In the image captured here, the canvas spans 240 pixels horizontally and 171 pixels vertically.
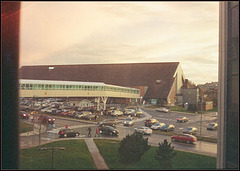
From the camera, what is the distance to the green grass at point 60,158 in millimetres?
12055

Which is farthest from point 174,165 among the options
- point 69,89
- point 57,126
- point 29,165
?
point 69,89

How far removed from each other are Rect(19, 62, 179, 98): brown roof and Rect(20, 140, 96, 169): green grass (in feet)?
141

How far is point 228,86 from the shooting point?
7148 millimetres

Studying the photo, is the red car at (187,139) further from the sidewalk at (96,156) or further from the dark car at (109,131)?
the sidewalk at (96,156)

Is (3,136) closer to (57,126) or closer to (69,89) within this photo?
(57,126)

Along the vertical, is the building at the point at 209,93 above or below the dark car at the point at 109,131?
above

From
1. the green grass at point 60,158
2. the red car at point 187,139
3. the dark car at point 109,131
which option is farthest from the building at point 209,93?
the green grass at point 60,158

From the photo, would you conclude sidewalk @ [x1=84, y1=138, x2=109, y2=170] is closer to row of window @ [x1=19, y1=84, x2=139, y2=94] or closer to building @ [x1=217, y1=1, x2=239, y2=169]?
building @ [x1=217, y1=1, x2=239, y2=169]

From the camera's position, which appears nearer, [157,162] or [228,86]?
[228,86]

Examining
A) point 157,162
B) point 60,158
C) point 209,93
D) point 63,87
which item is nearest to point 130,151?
point 157,162

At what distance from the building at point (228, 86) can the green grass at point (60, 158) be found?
271 inches

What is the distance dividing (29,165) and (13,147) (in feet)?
22.7

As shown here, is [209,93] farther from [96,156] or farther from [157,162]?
[96,156]

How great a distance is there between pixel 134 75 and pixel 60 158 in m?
50.9
